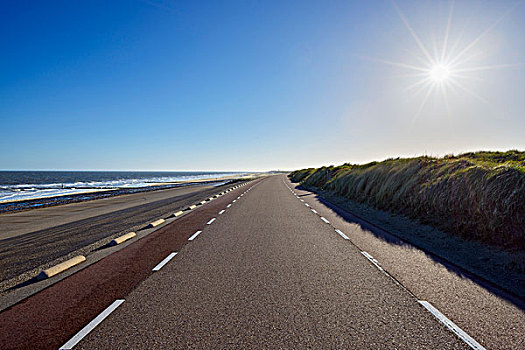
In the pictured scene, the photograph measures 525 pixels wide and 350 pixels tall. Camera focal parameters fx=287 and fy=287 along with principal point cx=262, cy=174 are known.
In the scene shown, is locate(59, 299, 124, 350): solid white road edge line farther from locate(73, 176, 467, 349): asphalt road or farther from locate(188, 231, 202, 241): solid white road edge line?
locate(188, 231, 202, 241): solid white road edge line

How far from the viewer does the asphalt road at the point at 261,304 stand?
3072mm

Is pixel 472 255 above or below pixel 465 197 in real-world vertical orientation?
below

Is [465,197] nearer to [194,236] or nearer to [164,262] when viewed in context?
[194,236]

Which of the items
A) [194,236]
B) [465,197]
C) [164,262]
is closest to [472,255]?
[465,197]

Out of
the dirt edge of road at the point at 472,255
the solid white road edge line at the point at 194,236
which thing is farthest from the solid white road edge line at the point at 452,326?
the solid white road edge line at the point at 194,236

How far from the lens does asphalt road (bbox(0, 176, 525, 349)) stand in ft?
10.1

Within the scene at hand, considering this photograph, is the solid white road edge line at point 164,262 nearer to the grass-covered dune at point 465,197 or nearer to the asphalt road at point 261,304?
A: the asphalt road at point 261,304

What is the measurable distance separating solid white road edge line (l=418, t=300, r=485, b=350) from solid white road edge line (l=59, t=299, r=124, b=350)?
4100mm

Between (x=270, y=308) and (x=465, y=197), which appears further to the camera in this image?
(x=465, y=197)

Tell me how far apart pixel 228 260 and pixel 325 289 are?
2.33m

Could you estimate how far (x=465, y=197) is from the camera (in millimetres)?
8289

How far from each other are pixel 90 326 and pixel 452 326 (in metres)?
4.21

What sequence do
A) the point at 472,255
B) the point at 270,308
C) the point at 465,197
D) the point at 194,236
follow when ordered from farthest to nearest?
the point at 194,236, the point at 465,197, the point at 472,255, the point at 270,308

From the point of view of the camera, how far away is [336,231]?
9.14m
